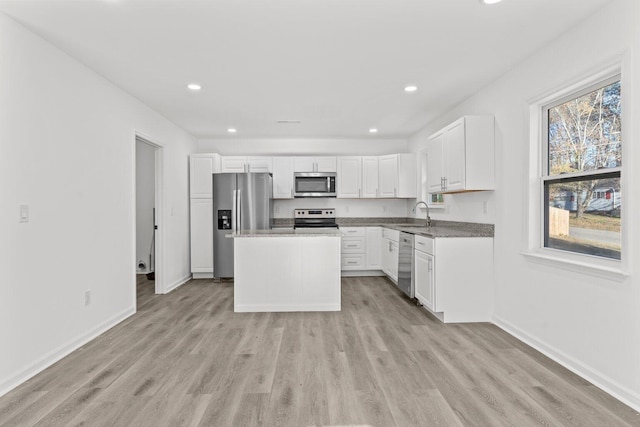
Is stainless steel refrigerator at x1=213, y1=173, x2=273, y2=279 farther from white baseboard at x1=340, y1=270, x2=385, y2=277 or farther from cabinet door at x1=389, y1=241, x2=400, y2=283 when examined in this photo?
cabinet door at x1=389, y1=241, x2=400, y2=283

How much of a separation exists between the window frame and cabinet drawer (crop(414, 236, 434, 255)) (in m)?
0.88

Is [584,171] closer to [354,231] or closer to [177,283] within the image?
[354,231]

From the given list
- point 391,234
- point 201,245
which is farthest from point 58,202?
point 391,234

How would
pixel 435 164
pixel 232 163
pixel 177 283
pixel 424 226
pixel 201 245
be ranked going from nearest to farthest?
1. pixel 435 164
2. pixel 177 283
3. pixel 424 226
4. pixel 201 245
5. pixel 232 163

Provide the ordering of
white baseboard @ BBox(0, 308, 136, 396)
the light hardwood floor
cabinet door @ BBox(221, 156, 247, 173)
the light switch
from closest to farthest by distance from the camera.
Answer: the light hardwood floor, white baseboard @ BBox(0, 308, 136, 396), the light switch, cabinet door @ BBox(221, 156, 247, 173)

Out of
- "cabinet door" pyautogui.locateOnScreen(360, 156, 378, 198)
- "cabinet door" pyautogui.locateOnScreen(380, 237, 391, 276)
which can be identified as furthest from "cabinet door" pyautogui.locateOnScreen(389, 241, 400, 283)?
"cabinet door" pyautogui.locateOnScreen(360, 156, 378, 198)

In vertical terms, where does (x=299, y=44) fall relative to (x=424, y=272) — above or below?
above

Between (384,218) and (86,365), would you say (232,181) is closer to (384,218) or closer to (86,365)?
(384,218)

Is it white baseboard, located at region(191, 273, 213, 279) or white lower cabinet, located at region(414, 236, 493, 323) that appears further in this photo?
white baseboard, located at region(191, 273, 213, 279)

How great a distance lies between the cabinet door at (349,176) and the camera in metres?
6.06

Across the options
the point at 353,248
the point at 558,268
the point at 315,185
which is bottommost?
the point at 353,248

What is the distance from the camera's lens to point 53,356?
2602 mm

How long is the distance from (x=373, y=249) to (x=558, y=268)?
349cm

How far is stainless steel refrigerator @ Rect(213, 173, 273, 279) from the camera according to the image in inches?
217
